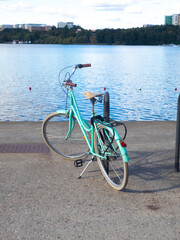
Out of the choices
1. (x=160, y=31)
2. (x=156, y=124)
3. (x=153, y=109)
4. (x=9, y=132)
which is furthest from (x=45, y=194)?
(x=160, y=31)

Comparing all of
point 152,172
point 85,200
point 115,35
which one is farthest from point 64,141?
point 115,35

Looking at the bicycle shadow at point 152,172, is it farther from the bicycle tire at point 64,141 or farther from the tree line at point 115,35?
the tree line at point 115,35

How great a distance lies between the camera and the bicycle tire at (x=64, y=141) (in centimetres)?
578

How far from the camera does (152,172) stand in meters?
5.27

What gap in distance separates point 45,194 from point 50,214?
1.80 ft

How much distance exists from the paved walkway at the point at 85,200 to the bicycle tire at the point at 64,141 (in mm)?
228

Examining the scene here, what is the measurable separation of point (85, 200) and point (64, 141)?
109 inches

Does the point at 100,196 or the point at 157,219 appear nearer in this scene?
the point at 157,219

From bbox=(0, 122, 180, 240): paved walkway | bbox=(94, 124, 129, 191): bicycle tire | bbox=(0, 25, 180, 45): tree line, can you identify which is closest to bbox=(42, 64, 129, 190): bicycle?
bbox=(94, 124, 129, 191): bicycle tire

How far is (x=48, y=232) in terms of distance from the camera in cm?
355

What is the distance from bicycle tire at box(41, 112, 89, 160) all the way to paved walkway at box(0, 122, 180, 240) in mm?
228

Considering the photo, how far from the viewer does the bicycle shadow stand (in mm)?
4699

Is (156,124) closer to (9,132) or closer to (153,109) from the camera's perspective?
(9,132)

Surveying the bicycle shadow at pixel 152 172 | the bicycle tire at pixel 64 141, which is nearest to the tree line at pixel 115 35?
the bicycle tire at pixel 64 141
